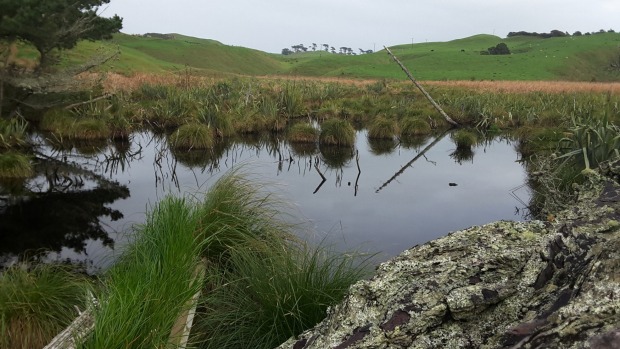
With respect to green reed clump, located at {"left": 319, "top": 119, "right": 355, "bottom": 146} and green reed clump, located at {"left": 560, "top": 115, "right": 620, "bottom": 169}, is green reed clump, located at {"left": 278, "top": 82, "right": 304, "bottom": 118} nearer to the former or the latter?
green reed clump, located at {"left": 319, "top": 119, "right": 355, "bottom": 146}

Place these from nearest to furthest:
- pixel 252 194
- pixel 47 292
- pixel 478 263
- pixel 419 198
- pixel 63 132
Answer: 1. pixel 478 263
2. pixel 47 292
3. pixel 252 194
4. pixel 419 198
5. pixel 63 132

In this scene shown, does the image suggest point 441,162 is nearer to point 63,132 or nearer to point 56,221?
point 56,221

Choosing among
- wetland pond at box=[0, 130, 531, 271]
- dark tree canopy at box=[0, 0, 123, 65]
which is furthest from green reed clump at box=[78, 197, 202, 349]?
dark tree canopy at box=[0, 0, 123, 65]

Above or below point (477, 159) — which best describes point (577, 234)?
above

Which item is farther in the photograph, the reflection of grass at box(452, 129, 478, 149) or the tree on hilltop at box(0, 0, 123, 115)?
the reflection of grass at box(452, 129, 478, 149)

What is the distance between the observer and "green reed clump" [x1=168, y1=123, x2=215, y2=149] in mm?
16375

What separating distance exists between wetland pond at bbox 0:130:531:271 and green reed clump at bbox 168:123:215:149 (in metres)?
0.55

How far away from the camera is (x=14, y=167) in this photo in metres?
12.0

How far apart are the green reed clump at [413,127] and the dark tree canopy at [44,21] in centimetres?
1335

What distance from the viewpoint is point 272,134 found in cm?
2042

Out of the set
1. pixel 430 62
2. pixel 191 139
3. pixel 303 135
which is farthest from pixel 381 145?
pixel 430 62

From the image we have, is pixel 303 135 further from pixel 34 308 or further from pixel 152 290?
pixel 152 290

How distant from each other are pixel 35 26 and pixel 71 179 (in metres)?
7.69

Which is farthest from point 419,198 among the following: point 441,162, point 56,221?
point 56,221
